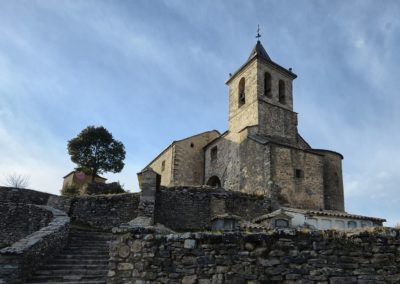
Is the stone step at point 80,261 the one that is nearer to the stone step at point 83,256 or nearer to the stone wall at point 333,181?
the stone step at point 83,256

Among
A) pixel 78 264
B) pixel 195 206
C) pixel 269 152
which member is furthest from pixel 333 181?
pixel 78 264

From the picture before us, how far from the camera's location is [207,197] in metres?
18.0

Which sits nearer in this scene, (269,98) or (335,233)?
(335,233)

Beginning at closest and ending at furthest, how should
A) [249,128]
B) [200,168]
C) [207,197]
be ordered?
[207,197]
[249,128]
[200,168]

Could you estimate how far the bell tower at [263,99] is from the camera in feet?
92.7

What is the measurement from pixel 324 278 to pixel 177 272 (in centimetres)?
233

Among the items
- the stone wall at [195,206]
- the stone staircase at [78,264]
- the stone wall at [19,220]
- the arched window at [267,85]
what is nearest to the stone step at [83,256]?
the stone staircase at [78,264]

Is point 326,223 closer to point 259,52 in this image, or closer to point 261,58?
point 261,58

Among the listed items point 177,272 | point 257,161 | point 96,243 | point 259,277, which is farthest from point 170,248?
point 257,161

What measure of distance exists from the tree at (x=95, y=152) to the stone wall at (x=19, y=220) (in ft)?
44.7

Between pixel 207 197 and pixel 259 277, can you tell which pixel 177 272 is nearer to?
pixel 259 277

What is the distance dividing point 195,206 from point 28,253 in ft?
30.6

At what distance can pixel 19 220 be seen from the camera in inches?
612

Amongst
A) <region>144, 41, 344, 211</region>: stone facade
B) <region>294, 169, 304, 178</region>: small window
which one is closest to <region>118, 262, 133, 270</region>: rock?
<region>144, 41, 344, 211</region>: stone facade
